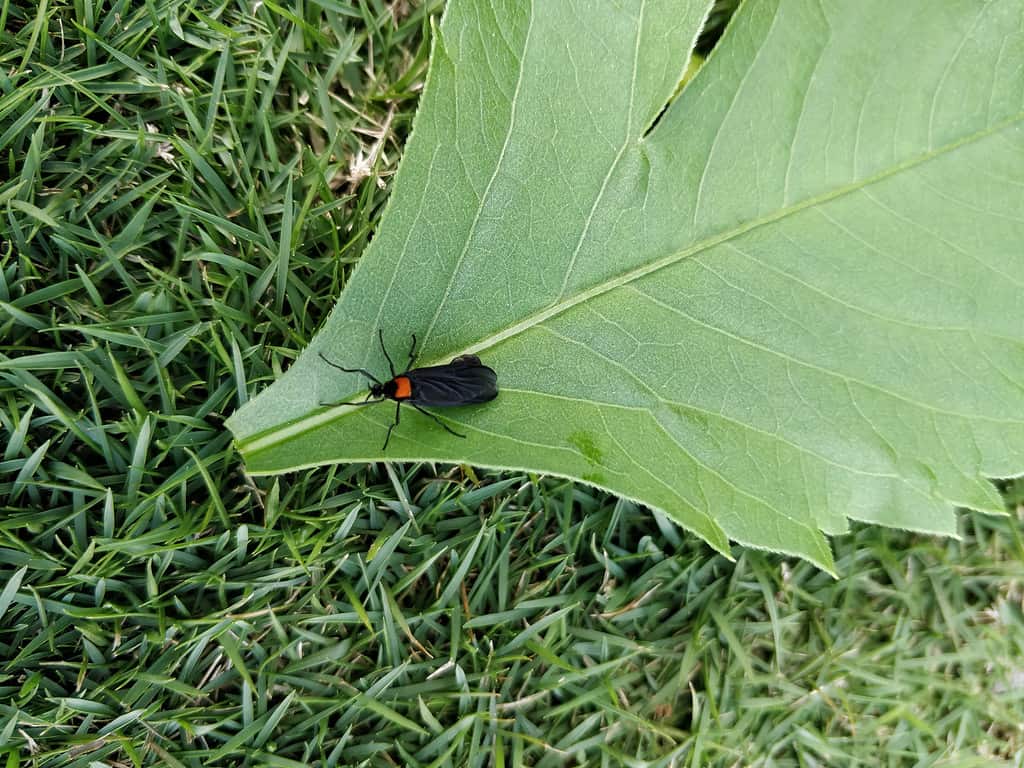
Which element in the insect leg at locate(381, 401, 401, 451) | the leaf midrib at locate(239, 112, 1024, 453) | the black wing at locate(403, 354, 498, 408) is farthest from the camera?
the insect leg at locate(381, 401, 401, 451)

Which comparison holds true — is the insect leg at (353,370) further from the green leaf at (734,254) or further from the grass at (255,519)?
the grass at (255,519)

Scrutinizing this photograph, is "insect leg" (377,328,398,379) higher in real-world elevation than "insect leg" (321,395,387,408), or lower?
higher

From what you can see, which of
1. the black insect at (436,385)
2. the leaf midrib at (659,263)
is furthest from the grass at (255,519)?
the black insect at (436,385)

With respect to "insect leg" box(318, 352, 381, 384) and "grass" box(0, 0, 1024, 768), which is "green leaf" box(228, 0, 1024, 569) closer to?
"insect leg" box(318, 352, 381, 384)

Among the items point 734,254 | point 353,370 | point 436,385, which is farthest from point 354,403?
point 734,254

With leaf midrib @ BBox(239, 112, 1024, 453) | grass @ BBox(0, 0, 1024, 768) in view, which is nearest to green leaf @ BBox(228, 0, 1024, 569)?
leaf midrib @ BBox(239, 112, 1024, 453)

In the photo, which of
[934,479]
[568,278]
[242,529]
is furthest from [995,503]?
[242,529]

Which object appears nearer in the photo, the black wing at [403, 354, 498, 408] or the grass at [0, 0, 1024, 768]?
the black wing at [403, 354, 498, 408]

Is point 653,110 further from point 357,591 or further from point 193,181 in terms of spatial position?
point 357,591
